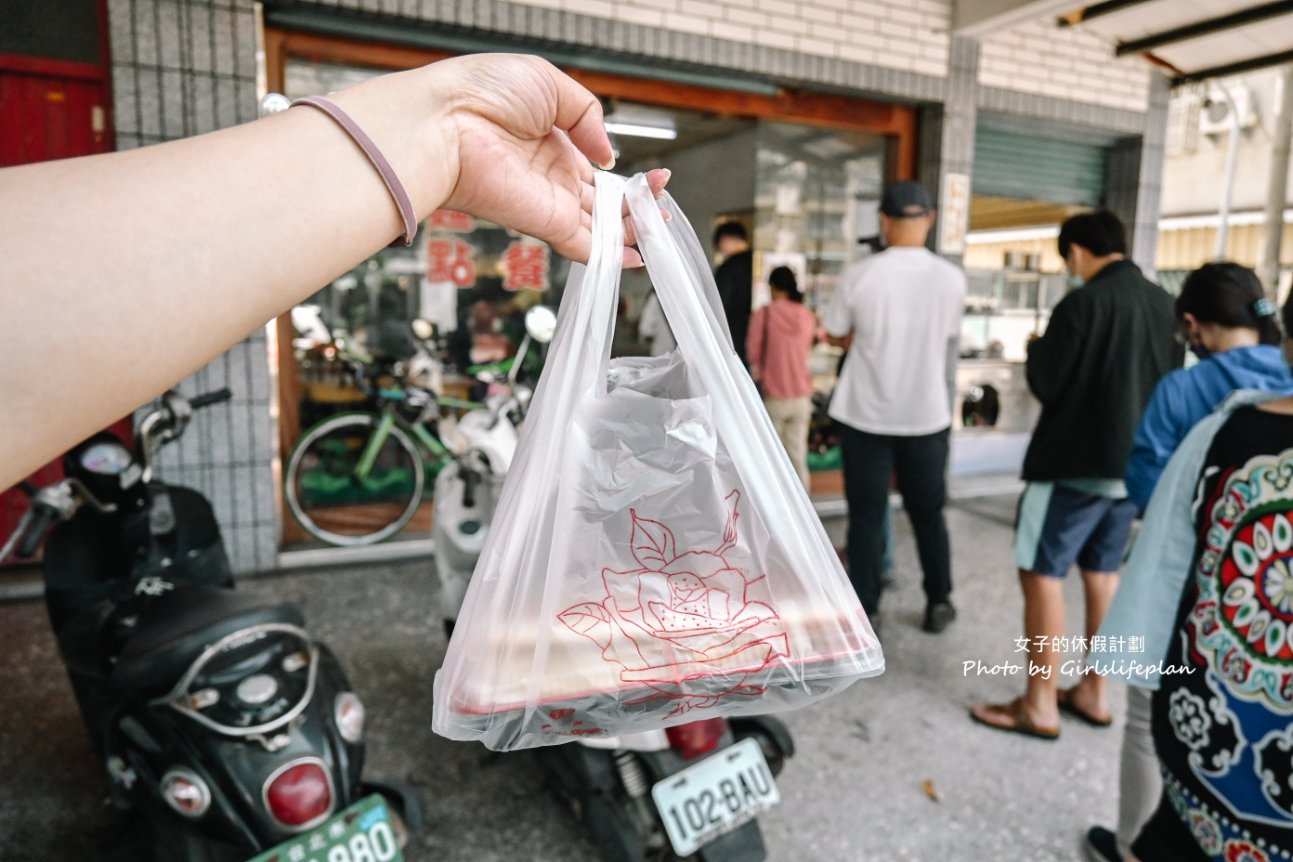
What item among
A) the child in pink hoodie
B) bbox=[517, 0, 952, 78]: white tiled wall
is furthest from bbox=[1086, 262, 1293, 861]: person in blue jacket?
bbox=[517, 0, 952, 78]: white tiled wall

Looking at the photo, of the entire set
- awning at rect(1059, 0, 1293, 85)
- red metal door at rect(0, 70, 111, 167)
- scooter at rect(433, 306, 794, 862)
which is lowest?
scooter at rect(433, 306, 794, 862)

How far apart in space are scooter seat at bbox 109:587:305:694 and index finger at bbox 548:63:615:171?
1352 mm

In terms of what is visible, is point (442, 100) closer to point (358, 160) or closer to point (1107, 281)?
point (358, 160)

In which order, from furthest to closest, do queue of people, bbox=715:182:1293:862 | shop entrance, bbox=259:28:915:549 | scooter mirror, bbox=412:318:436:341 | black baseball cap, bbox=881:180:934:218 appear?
scooter mirror, bbox=412:318:436:341
shop entrance, bbox=259:28:915:549
black baseball cap, bbox=881:180:934:218
queue of people, bbox=715:182:1293:862

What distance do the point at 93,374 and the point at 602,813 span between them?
1.87 m

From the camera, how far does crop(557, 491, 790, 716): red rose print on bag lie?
957 millimetres

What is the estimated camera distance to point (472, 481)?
2781 mm

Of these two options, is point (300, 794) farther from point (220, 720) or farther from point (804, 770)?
point (804, 770)

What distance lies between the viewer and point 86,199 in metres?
0.59

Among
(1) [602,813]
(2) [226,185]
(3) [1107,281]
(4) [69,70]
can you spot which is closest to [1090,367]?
(3) [1107,281]

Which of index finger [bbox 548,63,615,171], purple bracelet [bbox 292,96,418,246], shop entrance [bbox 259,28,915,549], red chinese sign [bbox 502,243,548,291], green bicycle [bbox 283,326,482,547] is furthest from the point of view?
red chinese sign [bbox 502,243,548,291]

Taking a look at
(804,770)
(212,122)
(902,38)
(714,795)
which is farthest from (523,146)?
(902,38)

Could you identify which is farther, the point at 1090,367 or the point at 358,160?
the point at 1090,367

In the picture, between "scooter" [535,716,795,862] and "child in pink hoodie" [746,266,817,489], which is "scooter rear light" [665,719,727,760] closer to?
"scooter" [535,716,795,862]
